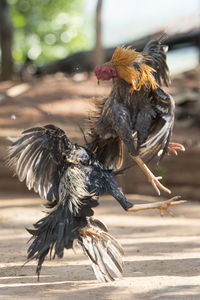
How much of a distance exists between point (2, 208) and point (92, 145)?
350 centimetres

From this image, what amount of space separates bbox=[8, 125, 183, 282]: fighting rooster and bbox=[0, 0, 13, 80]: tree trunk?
11.2m

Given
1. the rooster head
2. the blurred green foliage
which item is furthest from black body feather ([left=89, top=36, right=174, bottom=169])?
the blurred green foliage

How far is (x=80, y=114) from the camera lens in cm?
1099

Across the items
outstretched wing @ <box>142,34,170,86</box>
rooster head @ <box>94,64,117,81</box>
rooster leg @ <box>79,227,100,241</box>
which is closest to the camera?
rooster leg @ <box>79,227,100,241</box>

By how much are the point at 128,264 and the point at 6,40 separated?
36.7 ft

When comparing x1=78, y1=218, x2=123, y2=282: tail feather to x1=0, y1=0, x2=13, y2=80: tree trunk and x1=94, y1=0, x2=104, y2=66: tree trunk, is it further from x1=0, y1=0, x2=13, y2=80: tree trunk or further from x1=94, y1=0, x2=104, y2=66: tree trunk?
x1=0, y1=0, x2=13, y2=80: tree trunk

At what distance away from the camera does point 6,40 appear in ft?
49.0

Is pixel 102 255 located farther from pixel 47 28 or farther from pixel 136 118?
pixel 47 28

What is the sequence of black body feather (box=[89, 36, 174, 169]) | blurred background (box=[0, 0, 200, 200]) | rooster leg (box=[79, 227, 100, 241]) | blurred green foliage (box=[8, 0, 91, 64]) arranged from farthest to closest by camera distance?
blurred green foliage (box=[8, 0, 91, 64]) → blurred background (box=[0, 0, 200, 200]) → black body feather (box=[89, 36, 174, 169]) → rooster leg (box=[79, 227, 100, 241])

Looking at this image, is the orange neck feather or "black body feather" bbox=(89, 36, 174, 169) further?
"black body feather" bbox=(89, 36, 174, 169)

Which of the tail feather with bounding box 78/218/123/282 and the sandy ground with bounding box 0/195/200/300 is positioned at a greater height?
the tail feather with bounding box 78/218/123/282

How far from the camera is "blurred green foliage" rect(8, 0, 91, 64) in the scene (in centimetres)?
2881

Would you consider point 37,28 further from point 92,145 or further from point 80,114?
point 92,145

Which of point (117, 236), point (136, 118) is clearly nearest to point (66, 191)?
point (136, 118)
